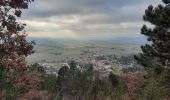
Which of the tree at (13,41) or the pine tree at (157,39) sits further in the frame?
the pine tree at (157,39)

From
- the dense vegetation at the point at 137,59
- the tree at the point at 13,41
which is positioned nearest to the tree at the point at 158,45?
the dense vegetation at the point at 137,59

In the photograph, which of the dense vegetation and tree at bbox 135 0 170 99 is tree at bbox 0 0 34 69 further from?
tree at bbox 135 0 170 99

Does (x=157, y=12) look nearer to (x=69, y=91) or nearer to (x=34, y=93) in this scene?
(x=34, y=93)

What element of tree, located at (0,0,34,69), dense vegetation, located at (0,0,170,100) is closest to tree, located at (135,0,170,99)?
dense vegetation, located at (0,0,170,100)

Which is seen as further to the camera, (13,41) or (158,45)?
(158,45)

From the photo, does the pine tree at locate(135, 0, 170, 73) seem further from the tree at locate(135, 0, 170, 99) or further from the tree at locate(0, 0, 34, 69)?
the tree at locate(0, 0, 34, 69)

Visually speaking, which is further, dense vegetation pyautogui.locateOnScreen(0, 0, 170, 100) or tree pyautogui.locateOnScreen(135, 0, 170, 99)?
tree pyautogui.locateOnScreen(135, 0, 170, 99)

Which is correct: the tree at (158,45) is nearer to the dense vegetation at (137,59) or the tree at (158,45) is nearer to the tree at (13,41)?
the dense vegetation at (137,59)

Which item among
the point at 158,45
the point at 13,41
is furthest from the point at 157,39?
the point at 13,41

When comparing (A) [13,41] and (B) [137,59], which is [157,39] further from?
(A) [13,41]

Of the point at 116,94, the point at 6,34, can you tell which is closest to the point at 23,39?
the point at 6,34
